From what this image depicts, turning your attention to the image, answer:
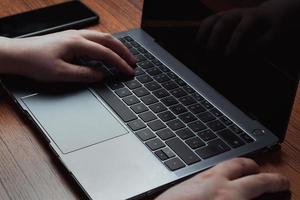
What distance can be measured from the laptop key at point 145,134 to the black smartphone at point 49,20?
337mm

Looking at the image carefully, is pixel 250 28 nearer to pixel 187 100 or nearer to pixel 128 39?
pixel 187 100

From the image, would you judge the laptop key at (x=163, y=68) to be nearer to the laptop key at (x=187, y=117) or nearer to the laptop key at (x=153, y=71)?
the laptop key at (x=153, y=71)

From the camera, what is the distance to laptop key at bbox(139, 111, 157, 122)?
749 mm

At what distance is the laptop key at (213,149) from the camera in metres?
0.69

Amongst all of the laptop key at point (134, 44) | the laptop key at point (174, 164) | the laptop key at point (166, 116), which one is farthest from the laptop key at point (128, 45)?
the laptop key at point (174, 164)

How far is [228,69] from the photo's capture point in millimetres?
772

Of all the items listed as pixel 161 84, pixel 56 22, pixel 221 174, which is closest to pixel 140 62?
pixel 161 84

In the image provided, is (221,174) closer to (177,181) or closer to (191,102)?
(177,181)

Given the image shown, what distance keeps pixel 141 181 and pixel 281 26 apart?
0.88 feet

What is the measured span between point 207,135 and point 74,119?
0.64ft

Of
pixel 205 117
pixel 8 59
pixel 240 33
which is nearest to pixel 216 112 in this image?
pixel 205 117

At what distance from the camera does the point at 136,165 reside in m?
0.66

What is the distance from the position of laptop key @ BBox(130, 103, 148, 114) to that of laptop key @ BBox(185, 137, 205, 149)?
97mm

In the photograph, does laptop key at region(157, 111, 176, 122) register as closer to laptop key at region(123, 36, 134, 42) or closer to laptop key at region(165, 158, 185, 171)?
laptop key at region(165, 158, 185, 171)
